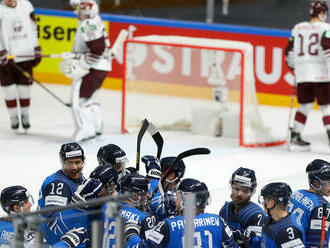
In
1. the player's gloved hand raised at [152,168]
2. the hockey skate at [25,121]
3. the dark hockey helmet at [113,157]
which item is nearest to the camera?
the player's gloved hand raised at [152,168]

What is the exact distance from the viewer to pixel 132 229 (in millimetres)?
5379

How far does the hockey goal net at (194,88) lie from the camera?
999 centimetres

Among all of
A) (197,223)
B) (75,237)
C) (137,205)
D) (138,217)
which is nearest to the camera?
(197,223)

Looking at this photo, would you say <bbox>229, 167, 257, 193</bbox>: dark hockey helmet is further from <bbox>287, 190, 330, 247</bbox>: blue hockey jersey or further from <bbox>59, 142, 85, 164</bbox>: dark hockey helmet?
<bbox>59, 142, 85, 164</bbox>: dark hockey helmet

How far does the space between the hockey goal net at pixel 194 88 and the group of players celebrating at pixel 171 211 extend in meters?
3.75

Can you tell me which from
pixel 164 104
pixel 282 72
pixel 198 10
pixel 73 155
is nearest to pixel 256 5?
pixel 198 10

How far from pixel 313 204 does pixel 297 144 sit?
415 cm

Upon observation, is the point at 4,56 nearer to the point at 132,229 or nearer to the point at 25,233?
the point at 132,229

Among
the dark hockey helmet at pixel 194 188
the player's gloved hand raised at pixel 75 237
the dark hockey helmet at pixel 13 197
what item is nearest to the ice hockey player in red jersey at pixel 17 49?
the dark hockey helmet at pixel 13 197

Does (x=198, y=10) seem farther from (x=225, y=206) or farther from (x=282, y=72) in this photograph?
(x=225, y=206)

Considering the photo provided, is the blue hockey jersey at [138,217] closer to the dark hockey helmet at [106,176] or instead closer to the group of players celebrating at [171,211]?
the group of players celebrating at [171,211]

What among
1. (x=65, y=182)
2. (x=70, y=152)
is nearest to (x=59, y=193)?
(x=65, y=182)

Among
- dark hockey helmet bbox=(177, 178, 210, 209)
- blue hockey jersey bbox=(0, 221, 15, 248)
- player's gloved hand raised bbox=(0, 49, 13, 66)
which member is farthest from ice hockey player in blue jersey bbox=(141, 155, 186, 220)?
player's gloved hand raised bbox=(0, 49, 13, 66)

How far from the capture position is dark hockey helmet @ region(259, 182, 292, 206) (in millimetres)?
5207
